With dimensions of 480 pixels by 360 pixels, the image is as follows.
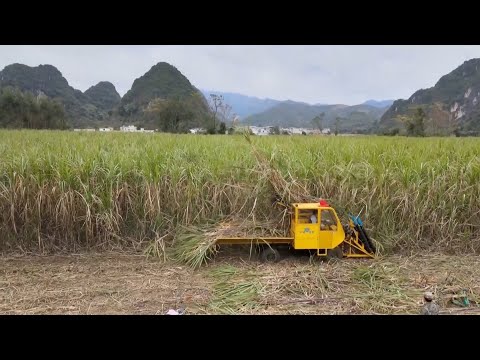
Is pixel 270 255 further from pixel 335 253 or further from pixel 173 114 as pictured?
pixel 173 114

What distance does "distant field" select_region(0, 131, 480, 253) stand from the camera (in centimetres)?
412

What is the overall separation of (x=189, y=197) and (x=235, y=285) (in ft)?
4.69

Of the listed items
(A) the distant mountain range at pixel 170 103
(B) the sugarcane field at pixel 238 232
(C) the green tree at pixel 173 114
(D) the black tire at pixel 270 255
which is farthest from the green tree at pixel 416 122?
(D) the black tire at pixel 270 255

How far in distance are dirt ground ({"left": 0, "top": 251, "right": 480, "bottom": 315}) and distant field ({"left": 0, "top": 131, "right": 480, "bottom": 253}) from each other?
0.31 meters

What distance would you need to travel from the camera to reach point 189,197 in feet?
14.2

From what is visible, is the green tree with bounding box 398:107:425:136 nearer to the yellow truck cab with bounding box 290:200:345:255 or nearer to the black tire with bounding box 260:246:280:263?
the yellow truck cab with bounding box 290:200:345:255

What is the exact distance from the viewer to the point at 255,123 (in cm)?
555

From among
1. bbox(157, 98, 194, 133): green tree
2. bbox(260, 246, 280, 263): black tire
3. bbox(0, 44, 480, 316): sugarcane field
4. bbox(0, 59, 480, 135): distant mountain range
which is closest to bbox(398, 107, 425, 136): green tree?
bbox(0, 59, 480, 135): distant mountain range

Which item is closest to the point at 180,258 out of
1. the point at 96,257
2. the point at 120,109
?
the point at 96,257

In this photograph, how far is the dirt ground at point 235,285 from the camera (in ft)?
9.80

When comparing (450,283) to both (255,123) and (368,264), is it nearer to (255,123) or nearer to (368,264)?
(368,264)

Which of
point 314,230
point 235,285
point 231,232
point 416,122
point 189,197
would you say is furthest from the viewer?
point 416,122

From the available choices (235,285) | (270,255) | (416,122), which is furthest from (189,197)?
(416,122)

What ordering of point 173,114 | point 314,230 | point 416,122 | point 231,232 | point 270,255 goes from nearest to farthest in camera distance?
point 314,230 < point 270,255 < point 231,232 < point 416,122 < point 173,114
